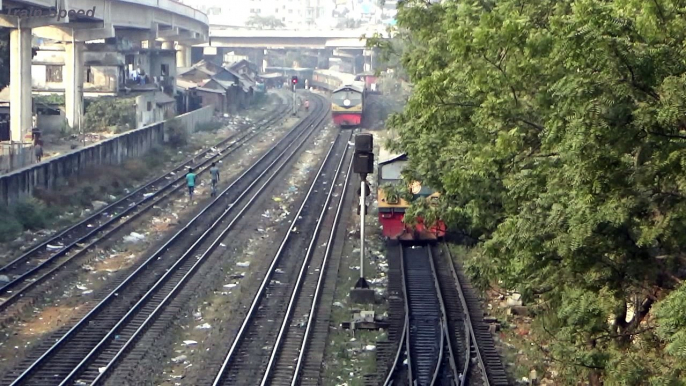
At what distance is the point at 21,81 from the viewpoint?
106ft

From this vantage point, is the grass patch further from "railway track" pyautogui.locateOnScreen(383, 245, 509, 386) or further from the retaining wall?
"railway track" pyautogui.locateOnScreen(383, 245, 509, 386)

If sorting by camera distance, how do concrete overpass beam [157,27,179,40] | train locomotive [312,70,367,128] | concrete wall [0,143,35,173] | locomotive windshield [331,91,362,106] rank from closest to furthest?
1. concrete wall [0,143,35,173]
2. locomotive windshield [331,91,362,106]
3. train locomotive [312,70,367,128]
4. concrete overpass beam [157,27,179,40]

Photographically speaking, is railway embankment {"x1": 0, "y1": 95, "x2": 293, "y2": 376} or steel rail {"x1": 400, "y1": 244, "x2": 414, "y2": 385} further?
railway embankment {"x1": 0, "y1": 95, "x2": 293, "y2": 376}

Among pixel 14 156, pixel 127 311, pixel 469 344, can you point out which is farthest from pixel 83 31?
pixel 469 344

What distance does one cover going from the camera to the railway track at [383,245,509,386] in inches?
490

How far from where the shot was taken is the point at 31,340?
1368 centimetres

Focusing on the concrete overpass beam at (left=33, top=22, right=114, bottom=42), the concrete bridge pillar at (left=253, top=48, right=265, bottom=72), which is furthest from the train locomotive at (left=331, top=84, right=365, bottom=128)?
the concrete bridge pillar at (left=253, top=48, right=265, bottom=72)

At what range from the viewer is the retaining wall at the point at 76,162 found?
21953mm

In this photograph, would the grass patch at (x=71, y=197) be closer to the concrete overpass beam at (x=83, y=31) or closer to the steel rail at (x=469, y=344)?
the concrete overpass beam at (x=83, y=31)

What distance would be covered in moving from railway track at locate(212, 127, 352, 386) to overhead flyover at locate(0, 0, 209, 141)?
1228cm

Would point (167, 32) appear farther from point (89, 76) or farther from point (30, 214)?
point (30, 214)

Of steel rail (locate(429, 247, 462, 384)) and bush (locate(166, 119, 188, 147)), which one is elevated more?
bush (locate(166, 119, 188, 147))

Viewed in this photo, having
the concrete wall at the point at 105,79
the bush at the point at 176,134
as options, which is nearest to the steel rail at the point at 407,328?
the bush at the point at 176,134

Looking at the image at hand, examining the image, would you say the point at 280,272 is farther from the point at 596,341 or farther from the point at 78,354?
the point at 596,341
